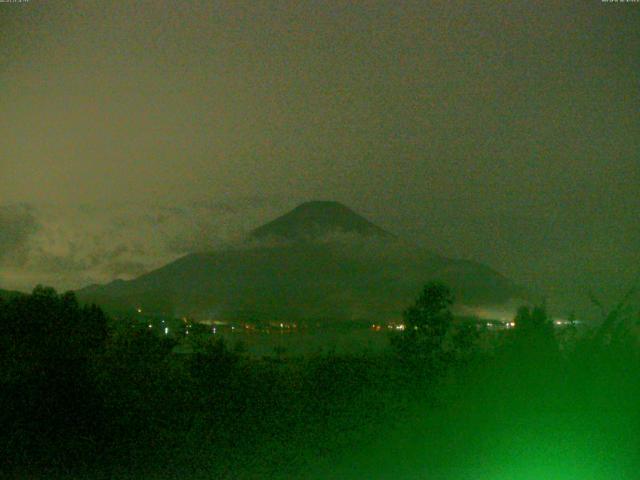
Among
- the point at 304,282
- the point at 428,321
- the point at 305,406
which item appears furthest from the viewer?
the point at 304,282

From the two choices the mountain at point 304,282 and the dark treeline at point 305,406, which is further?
the mountain at point 304,282

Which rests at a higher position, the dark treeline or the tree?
the tree

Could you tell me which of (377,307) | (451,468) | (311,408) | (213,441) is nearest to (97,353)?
(213,441)

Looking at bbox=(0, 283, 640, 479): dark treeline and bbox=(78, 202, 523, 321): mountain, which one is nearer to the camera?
bbox=(0, 283, 640, 479): dark treeline

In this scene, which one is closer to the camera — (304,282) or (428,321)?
(428,321)

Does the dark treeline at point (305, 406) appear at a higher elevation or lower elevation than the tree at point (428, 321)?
lower

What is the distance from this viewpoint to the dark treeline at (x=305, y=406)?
9.16 metres

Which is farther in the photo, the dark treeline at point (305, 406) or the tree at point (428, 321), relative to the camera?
the tree at point (428, 321)

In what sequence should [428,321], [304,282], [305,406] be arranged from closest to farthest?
[305,406], [428,321], [304,282]

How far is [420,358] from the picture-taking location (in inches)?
550

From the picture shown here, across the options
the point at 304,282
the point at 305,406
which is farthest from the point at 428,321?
the point at 304,282

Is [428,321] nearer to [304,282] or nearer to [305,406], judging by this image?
[305,406]

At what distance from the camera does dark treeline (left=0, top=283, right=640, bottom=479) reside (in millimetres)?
9164

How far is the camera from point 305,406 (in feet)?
38.7
